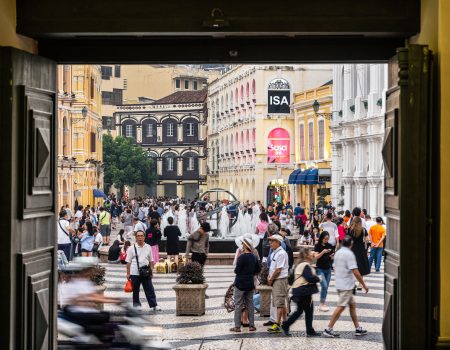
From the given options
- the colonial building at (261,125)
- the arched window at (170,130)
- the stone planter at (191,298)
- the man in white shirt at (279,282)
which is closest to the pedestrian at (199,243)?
the stone planter at (191,298)

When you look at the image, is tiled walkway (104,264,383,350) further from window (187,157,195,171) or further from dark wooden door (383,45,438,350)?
window (187,157,195,171)

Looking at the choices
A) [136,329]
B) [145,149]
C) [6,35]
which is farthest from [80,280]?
[145,149]

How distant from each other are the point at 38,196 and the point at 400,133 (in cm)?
356

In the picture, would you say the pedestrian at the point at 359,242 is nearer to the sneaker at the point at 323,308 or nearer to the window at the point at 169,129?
the sneaker at the point at 323,308

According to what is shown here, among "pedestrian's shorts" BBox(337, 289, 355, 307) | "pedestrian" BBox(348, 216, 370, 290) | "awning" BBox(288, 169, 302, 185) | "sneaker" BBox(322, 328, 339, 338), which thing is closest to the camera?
"pedestrian's shorts" BBox(337, 289, 355, 307)

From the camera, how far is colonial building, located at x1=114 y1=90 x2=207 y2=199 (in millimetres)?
123562

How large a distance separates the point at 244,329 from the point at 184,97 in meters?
109

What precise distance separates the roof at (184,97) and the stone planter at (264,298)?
105 meters

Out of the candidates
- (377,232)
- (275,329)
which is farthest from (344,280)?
(377,232)

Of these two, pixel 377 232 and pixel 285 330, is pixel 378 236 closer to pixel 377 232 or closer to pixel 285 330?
pixel 377 232

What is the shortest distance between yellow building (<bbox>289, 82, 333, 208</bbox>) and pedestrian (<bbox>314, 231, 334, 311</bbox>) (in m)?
36.2

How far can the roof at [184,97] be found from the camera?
405ft

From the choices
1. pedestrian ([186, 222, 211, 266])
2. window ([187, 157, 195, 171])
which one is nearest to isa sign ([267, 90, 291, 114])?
pedestrian ([186, 222, 211, 266])

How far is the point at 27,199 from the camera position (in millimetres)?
9883
